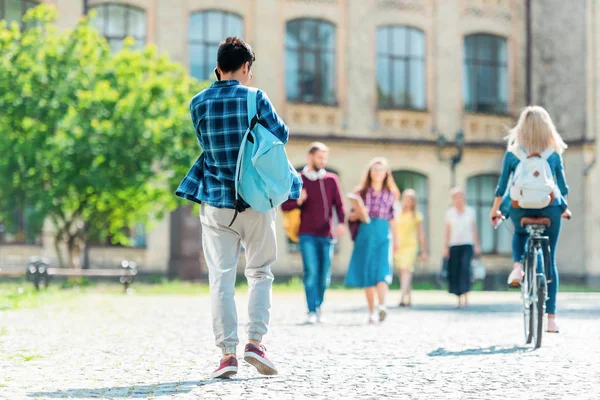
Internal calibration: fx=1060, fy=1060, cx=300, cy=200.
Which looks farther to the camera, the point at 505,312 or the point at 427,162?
the point at 427,162

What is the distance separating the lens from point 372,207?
12469 mm

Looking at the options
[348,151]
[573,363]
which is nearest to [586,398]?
[573,363]

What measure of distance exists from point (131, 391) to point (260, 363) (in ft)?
2.95

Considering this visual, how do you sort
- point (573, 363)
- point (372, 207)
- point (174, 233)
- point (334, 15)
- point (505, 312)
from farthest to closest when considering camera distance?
point (334, 15), point (174, 233), point (505, 312), point (372, 207), point (573, 363)

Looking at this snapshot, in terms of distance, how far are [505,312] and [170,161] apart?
9.42m

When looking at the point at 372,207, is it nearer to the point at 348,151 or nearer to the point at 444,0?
the point at 348,151

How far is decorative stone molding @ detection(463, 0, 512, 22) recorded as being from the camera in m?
31.2

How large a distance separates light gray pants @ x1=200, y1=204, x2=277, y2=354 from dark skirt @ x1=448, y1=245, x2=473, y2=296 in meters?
9.87

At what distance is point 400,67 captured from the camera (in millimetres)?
30453

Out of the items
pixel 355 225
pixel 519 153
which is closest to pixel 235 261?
pixel 519 153

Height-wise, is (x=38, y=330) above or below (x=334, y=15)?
below

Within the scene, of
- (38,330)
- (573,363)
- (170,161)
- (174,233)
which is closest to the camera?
(573,363)

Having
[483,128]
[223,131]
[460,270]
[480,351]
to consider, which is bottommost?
[480,351]

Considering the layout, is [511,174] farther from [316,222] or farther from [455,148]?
[455,148]
